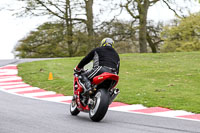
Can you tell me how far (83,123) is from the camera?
6809mm

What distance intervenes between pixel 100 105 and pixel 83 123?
0.47 metres

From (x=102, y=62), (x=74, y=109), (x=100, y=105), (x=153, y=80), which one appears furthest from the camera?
(x=153, y=80)

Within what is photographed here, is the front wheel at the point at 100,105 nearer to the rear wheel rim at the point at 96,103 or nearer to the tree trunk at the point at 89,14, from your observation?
the rear wheel rim at the point at 96,103

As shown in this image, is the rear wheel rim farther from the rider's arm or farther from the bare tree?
the bare tree

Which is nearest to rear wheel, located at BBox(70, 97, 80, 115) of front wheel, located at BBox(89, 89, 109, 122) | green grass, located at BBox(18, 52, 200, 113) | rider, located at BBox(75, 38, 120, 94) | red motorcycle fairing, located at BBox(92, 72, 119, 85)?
rider, located at BBox(75, 38, 120, 94)

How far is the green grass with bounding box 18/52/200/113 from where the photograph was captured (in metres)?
10.5

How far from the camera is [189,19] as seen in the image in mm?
49312

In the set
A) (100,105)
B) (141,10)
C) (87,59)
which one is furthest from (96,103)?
(141,10)

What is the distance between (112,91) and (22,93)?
21.5 feet

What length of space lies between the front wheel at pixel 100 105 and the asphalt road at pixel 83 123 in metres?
0.14

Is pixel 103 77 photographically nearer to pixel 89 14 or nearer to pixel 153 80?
pixel 153 80

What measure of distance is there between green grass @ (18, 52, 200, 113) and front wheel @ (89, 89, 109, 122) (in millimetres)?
2787

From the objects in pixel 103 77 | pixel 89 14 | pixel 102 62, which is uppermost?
pixel 89 14

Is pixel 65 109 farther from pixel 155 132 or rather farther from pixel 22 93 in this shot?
pixel 22 93
